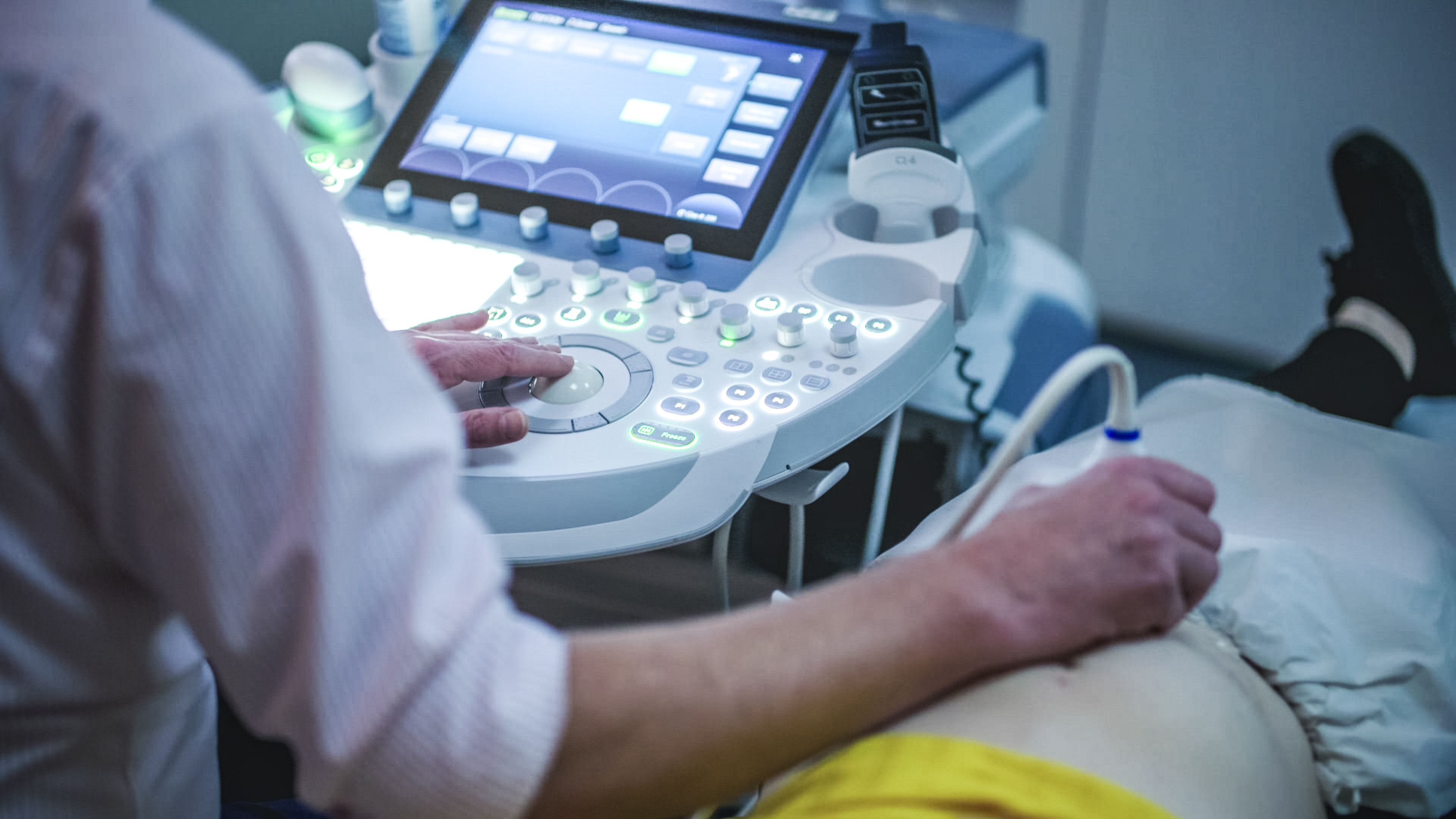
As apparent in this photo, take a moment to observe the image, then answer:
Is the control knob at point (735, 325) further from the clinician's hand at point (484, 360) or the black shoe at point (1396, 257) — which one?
the black shoe at point (1396, 257)

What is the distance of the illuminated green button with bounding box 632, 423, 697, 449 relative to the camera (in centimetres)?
74

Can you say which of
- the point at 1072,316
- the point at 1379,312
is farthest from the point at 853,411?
the point at 1379,312

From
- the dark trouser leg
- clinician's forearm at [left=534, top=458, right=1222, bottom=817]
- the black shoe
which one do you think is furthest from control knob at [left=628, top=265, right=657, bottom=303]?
the black shoe

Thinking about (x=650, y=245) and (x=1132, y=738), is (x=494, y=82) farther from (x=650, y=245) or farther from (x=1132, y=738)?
(x=1132, y=738)

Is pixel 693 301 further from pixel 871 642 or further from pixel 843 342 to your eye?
pixel 871 642

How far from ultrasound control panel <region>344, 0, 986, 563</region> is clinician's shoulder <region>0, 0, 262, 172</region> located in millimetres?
354

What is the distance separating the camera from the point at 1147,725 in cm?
59

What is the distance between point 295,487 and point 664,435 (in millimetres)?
359

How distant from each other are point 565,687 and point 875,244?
554 millimetres

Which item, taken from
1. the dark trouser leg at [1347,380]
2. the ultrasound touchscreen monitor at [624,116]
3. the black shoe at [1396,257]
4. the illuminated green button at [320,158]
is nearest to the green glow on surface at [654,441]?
the ultrasound touchscreen monitor at [624,116]

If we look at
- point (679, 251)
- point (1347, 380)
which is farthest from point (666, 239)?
point (1347, 380)

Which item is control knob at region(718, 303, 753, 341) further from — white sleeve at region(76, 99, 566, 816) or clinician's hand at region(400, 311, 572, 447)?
white sleeve at region(76, 99, 566, 816)

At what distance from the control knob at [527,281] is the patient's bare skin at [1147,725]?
1.54ft

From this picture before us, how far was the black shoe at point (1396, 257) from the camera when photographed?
1.24 m
